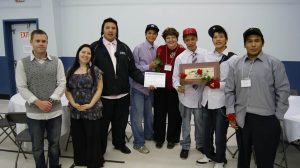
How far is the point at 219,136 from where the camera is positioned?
10.0 feet

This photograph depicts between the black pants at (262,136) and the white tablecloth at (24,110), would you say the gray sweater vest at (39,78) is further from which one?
the black pants at (262,136)

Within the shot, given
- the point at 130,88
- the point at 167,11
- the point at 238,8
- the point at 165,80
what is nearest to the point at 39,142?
the point at 130,88

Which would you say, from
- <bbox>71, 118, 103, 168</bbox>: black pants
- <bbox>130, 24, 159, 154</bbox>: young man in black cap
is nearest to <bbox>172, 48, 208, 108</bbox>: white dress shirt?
<bbox>130, 24, 159, 154</bbox>: young man in black cap

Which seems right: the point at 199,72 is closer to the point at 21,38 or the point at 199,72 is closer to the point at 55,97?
the point at 55,97

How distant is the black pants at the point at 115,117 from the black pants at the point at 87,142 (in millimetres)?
221

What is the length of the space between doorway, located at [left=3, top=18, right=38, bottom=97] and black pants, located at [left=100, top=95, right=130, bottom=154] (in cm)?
463

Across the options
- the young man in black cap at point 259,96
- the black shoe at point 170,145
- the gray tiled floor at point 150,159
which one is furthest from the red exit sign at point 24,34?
the young man in black cap at point 259,96

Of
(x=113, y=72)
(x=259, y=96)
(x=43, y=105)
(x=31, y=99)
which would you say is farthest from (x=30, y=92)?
(x=259, y=96)

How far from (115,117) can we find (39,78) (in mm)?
1196

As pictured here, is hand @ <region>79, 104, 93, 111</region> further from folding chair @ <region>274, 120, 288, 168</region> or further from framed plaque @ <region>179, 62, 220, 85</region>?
folding chair @ <region>274, 120, 288, 168</region>

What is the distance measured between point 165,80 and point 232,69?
3.86ft

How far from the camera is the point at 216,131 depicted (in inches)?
121

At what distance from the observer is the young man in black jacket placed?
3.30m

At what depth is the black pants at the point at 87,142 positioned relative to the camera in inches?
122
